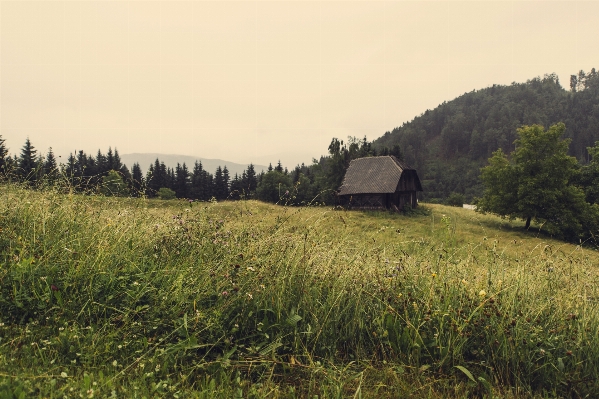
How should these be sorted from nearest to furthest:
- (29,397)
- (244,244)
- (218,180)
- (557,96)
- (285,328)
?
(29,397)
(285,328)
(244,244)
(218,180)
(557,96)

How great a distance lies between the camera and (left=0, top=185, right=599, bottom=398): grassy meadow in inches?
98.9

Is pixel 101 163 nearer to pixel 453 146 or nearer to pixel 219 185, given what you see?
pixel 219 185

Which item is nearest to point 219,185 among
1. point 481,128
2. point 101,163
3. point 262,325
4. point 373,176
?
point 101,163

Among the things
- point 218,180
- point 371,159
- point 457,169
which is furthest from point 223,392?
point 457,169

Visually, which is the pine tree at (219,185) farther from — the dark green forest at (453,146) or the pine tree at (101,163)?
the pine tree at (101,163)

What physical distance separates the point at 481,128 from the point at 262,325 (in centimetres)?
15823

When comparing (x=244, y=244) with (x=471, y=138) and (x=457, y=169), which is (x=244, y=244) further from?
(x=471, y=138)

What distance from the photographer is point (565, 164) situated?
87.3ft

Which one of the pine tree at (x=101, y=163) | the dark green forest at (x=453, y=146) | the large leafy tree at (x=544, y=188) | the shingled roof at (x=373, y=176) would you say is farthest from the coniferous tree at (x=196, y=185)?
the large leafy tree at (x=544, y=188)

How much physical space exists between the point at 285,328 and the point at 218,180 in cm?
6583

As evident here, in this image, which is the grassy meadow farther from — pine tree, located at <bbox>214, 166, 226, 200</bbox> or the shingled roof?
pine tree, located at <bbox>214, 166, 226, 200</bbox>

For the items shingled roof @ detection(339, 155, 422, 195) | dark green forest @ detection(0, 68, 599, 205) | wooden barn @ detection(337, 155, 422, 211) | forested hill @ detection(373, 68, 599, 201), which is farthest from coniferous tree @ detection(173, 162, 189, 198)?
forested hill @ detection(373, 68, 599, 201)

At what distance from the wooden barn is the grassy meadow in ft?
103

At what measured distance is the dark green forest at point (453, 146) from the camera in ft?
210
